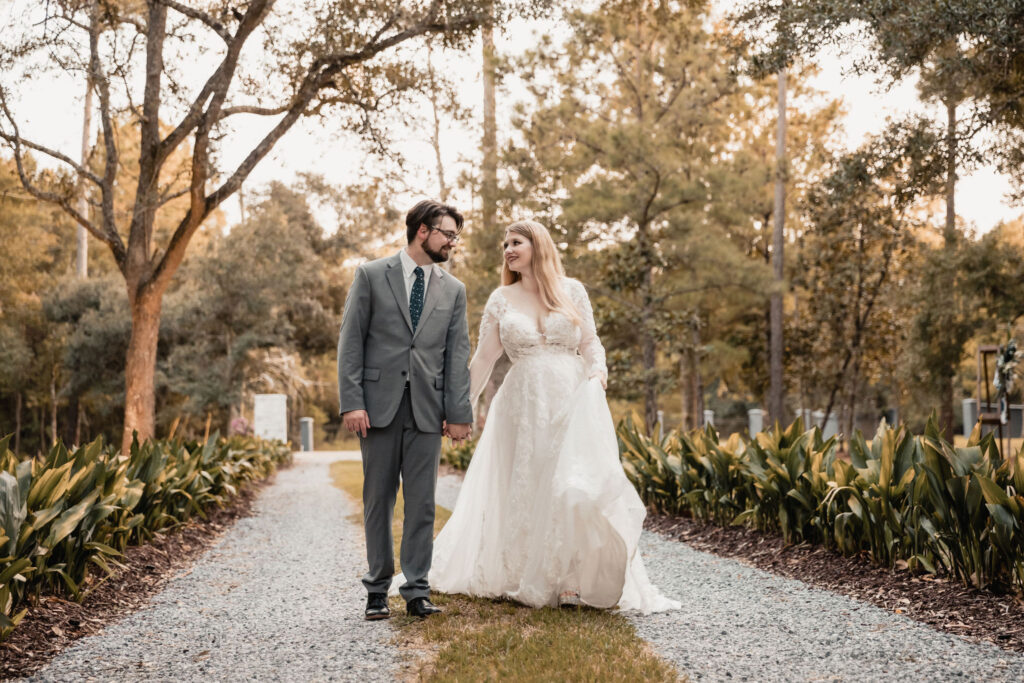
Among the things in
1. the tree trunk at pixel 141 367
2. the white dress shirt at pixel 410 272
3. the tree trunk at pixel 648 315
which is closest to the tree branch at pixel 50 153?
the tree trunk at pixel 141 367

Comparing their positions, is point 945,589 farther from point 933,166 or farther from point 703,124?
point 703,124

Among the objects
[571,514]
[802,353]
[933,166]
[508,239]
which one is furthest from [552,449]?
[802,353]

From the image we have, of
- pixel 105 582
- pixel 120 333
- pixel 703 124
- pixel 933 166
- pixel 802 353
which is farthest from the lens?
pixel 120 333

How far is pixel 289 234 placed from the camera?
26.3 m

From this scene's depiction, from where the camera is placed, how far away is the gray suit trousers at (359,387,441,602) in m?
4.32

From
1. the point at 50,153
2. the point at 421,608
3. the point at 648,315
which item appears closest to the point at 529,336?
the point at 421,608

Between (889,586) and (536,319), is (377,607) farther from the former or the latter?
(889,586)

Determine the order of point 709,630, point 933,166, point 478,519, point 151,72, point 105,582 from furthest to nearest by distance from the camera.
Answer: point 151,72
point 933,166
point 105,582
point 478,519
point 709,630

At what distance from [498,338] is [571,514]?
110 centimetres

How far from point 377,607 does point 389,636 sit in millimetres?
387

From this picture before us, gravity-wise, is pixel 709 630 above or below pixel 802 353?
below

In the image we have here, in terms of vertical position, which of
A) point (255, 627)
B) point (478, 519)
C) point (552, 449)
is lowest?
point (255, 627)

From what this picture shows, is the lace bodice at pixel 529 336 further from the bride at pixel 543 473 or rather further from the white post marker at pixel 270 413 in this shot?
the white post marker at pixel 270 413

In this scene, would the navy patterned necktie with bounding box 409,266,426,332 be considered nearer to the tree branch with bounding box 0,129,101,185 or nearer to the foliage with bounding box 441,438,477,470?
the tree branch with bounding box 0,129,101,185
